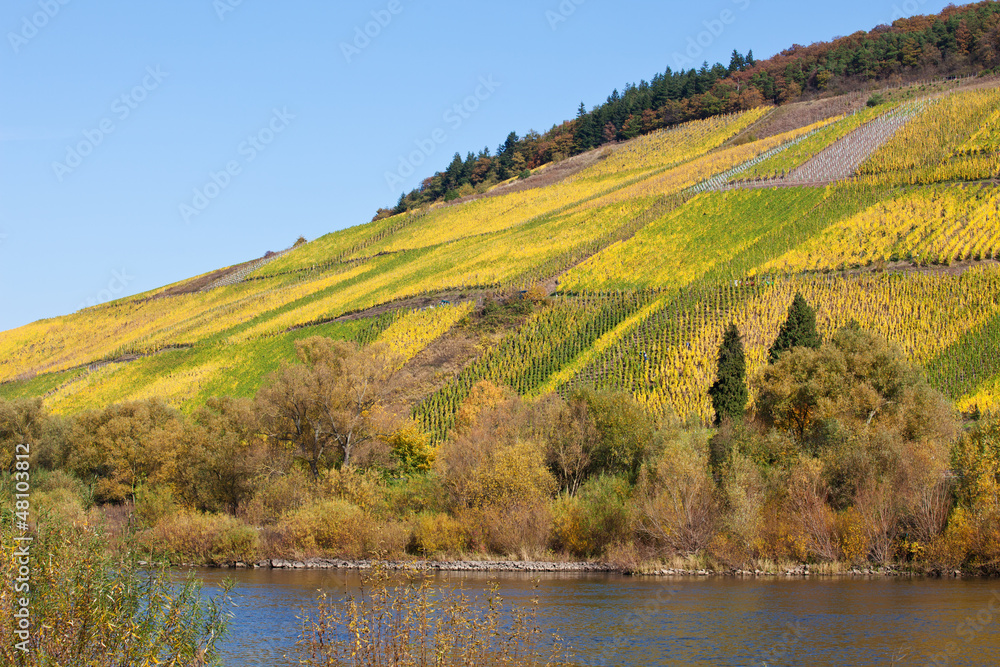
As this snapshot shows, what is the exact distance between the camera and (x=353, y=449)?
49.8 meters

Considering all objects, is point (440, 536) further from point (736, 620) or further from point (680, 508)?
point (736, 620)

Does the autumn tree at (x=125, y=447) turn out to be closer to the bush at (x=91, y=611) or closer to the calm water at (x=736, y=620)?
the calm water at (x=736, y=620)

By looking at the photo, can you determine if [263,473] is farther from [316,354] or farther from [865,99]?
[865,99]

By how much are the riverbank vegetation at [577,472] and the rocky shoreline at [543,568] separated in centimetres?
A: 40

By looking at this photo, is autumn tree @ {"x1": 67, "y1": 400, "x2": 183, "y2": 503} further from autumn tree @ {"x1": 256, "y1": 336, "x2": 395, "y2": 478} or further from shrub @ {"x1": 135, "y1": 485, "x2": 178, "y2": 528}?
autumn tree @ {"x1": 256, "y1": 336, "x2": 395, "y2": 478}

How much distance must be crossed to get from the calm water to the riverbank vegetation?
9.21 ft

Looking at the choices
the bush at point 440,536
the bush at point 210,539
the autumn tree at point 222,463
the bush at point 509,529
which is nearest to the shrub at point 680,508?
the bush at point 509,529

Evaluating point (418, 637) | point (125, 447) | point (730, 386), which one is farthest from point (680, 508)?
point (125, 447)

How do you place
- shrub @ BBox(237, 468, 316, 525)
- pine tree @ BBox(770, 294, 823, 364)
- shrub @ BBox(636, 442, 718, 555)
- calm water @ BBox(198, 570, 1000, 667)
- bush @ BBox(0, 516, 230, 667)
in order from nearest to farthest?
1. bush @ BBox(0, 516, 230, 667)
2. calm water @ BBox(198, 570, 1000, 667)
3. shrub @ BBox(636, 442, 718, 555)
4. shrub @ BBox(237, 468, 316, 525)
5. pine tree @ BBox(770, 294, 823, 364)

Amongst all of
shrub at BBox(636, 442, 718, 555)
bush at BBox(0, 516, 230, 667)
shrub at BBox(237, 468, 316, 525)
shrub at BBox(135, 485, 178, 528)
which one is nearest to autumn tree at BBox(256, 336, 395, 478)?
shrub at BBox(237, 468, 316, 525)

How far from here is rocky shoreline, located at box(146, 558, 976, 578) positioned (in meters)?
34.1

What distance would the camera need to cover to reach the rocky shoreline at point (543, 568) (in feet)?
112

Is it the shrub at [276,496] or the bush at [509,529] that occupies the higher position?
the shrub at [276,496]

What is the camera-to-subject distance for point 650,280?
7669 centimetres
